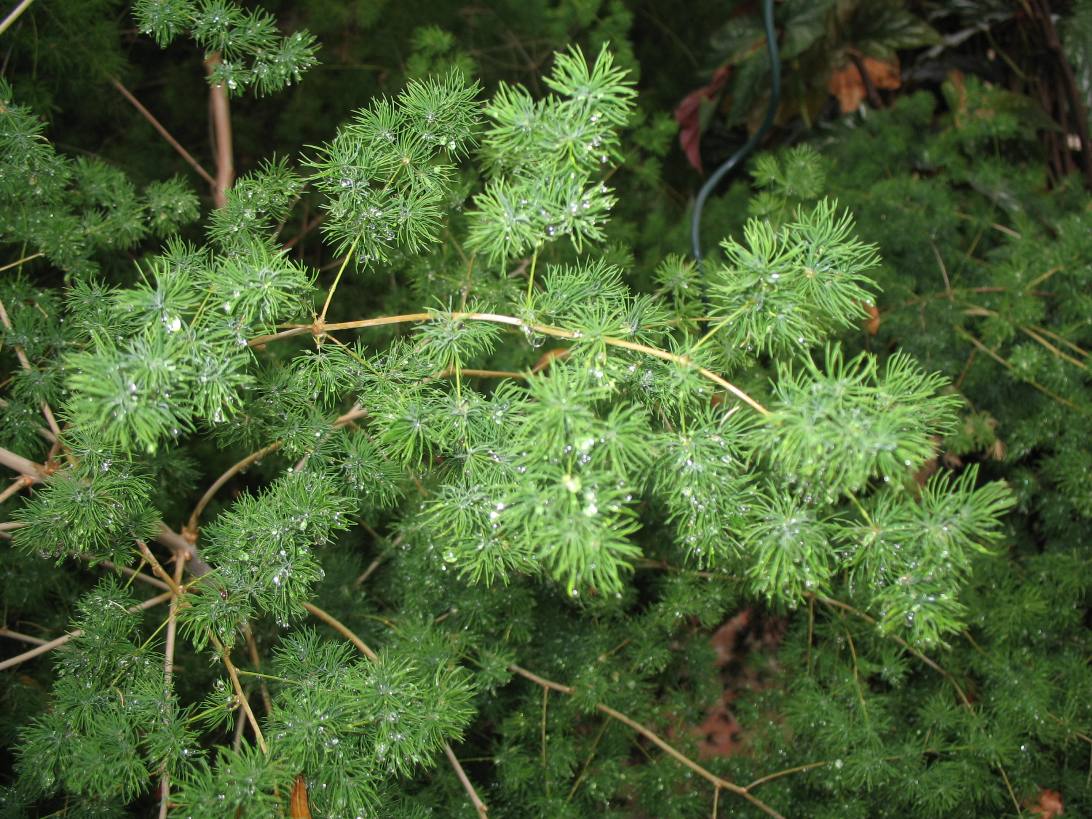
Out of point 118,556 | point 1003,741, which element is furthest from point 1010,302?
point 118,556

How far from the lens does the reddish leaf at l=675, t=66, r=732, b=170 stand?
1928 mm

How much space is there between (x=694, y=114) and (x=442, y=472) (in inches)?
49.5

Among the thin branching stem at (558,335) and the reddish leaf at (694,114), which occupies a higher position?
the thin branching stem at (558,335)

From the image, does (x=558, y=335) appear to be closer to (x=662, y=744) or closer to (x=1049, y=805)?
(x=662, y=744)

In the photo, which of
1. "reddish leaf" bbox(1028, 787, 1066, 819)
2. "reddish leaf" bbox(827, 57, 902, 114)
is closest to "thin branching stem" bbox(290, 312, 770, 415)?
"reddish leaf" bbox(1028, 787, 1066, 819)

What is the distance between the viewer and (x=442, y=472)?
1087 millimetres

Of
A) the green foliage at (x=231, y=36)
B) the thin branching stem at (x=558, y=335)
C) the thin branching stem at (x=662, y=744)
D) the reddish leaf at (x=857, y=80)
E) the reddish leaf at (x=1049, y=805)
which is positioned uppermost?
the green foliage at (x=231, y=36)

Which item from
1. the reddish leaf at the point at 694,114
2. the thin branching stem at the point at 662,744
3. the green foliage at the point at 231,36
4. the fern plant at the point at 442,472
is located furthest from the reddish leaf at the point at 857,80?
the thin branching stem at the point at 662,744

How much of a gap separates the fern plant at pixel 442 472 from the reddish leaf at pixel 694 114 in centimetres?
82

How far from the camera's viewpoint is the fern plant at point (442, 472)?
26.1 inches

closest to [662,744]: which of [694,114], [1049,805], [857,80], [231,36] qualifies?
[1049,805]

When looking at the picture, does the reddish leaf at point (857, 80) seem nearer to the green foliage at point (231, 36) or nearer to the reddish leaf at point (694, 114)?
the reddish leaf at point (694, 114)

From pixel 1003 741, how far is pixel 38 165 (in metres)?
1.54

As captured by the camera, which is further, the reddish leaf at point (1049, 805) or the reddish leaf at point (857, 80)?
the reddish leaf at point (857, 80)
